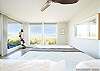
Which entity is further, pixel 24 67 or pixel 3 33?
pixel 3 33

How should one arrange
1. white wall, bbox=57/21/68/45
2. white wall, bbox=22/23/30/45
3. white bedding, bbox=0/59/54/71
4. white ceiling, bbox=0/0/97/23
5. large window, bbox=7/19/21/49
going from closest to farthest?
1. white bedding, bbox=0/59/54/71
2. white ceiling, bbox=0/0/97/23
3. large window, bbox=7/19/21/49
4. white wall, bbox=57/21/68/45
5. white wall, bbox=22/23/30/45

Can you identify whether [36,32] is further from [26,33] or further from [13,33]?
[13,33]

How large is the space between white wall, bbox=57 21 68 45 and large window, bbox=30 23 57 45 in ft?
1.08

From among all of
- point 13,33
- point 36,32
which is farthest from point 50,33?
point 13,33

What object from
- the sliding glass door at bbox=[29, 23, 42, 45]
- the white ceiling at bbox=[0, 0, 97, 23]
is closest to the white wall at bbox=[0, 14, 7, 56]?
the white ceiling at bbox=[0, 0, 97, 23]

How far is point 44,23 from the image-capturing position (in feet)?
32.6

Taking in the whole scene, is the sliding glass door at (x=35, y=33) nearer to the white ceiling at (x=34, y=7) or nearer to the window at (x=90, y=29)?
the white ceiling at (x=34, y=7)

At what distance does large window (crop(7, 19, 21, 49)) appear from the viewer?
8.55m

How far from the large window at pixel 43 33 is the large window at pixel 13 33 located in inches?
39.4

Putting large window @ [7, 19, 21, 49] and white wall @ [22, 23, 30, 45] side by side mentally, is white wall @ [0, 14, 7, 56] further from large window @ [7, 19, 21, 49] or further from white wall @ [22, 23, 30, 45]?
white wall @ [22, 23, 30, 45]

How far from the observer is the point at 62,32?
963cm

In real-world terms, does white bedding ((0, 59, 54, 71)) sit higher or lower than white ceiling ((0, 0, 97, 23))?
lower

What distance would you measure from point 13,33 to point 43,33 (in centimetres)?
208

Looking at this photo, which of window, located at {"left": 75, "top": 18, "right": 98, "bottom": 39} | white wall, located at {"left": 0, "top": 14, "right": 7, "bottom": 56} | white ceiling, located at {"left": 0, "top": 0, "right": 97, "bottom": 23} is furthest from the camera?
white wall, located at {"left": 0, "top": 14, "right": 7, "bottom": 56}
